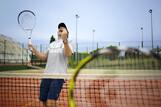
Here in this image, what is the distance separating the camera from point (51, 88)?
366 cm

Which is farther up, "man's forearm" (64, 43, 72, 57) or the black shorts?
"man's forearm" (64, 43, 72, 57)

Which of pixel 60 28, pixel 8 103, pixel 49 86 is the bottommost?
pixel 8 103

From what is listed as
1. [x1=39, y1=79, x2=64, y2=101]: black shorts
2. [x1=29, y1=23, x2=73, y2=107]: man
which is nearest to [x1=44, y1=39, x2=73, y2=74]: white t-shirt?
[x1=29, y1=23, x2=73, y2=107]: man

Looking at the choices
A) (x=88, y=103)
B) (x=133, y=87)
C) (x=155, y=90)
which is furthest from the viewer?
(x=133, y=87)

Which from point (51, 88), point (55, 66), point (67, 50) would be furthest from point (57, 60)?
point (51, 88)

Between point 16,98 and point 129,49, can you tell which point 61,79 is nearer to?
point 129,49

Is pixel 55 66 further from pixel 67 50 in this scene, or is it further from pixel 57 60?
pixel 67 50

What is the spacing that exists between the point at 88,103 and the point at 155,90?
2374mm

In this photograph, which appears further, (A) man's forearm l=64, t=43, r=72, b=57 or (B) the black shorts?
(B) the black shorts

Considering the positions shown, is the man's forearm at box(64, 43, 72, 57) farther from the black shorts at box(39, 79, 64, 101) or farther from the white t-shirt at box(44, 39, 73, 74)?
the black shorts at box(39, 79, 64, 101)

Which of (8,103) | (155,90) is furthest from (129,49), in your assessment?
(155,90)

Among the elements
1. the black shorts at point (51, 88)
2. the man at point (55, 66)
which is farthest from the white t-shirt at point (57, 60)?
the black shorts at point (51, 88)

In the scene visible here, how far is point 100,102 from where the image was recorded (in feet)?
21.1

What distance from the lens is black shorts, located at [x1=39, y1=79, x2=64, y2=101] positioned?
11.9ft
